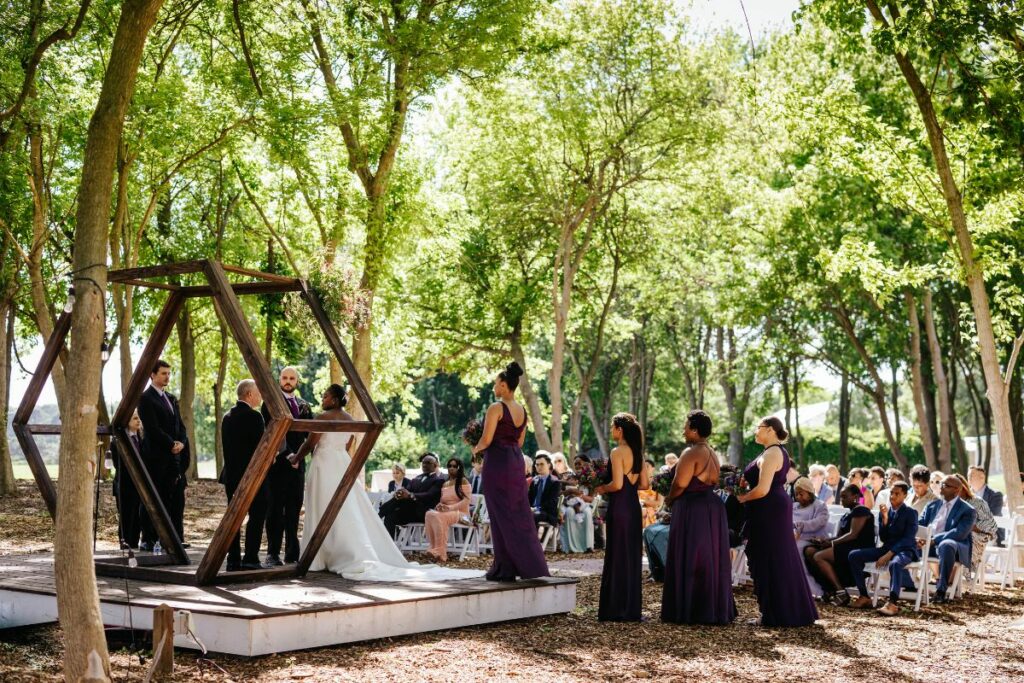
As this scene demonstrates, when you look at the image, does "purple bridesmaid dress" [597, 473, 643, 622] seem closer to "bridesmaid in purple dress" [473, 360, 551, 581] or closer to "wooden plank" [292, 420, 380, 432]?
"bridesmaid in purple dress" [473, 360, 551, 581]

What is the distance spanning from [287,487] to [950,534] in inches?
297

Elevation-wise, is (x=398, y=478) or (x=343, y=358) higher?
(x=343, y=358)

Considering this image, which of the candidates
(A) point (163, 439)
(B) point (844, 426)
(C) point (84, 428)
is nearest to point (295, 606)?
(C) point (84, 428)

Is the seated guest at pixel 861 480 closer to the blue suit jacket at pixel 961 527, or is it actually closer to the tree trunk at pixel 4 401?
the blue suit jacket at pixel 961 527

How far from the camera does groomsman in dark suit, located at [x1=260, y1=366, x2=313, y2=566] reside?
12125 millimetres

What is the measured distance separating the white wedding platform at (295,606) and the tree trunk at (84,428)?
4.67 feet

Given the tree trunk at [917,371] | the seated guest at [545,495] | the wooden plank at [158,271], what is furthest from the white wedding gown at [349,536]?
the tree trunk at [917,371]

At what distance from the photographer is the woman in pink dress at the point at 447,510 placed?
55.4ft

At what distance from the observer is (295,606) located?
912 centimetres

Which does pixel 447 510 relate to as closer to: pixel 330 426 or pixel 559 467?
pixel 559 467

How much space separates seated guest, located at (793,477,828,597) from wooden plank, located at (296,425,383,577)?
5.16m

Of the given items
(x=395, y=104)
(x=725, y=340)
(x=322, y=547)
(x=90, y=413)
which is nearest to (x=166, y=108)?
(x=395, y=104)

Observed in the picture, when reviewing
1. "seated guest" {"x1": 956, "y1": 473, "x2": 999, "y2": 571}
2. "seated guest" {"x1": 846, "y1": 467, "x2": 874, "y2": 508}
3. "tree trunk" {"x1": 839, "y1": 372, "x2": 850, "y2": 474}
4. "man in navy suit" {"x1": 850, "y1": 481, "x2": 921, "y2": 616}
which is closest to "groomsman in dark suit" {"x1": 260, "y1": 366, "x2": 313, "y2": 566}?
"man in navy suit" {"x1": 850, "y1": 481, "x2": 921, "y2": 616}

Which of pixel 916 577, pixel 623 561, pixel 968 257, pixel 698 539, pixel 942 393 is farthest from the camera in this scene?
pixel 942 393
